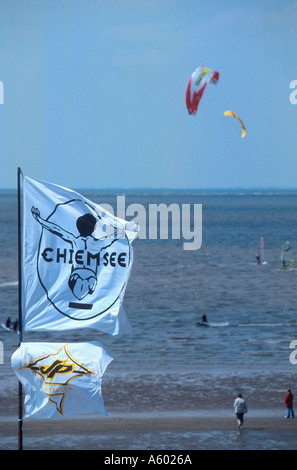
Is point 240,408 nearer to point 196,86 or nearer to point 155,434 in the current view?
point 155,434

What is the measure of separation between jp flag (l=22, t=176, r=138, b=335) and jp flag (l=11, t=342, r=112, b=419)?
44 cm

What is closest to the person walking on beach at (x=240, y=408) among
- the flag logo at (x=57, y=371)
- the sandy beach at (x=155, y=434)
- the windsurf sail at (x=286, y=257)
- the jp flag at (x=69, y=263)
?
the sandy beach at (x=155, y=434)

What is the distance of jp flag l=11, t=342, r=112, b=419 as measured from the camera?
12.1 metres

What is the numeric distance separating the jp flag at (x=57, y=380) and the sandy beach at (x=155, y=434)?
25.8 feet

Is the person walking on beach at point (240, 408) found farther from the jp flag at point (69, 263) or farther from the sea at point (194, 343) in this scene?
the jp flag at point (69, 263)

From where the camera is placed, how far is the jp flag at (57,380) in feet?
39.6

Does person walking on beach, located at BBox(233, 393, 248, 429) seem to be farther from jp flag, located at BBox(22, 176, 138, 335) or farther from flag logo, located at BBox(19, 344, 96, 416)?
flag logo, located at BBox(19, 344, 96, 416)

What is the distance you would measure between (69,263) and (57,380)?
179 cm

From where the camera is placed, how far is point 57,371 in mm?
12133

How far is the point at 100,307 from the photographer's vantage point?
1243 centimetres

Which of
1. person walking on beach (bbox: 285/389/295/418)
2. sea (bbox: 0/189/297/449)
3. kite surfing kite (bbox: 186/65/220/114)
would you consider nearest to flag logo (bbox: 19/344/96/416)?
sea (bbox: 0/189/297/449)

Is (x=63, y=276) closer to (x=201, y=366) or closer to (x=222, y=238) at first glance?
(x=201, y=366)
